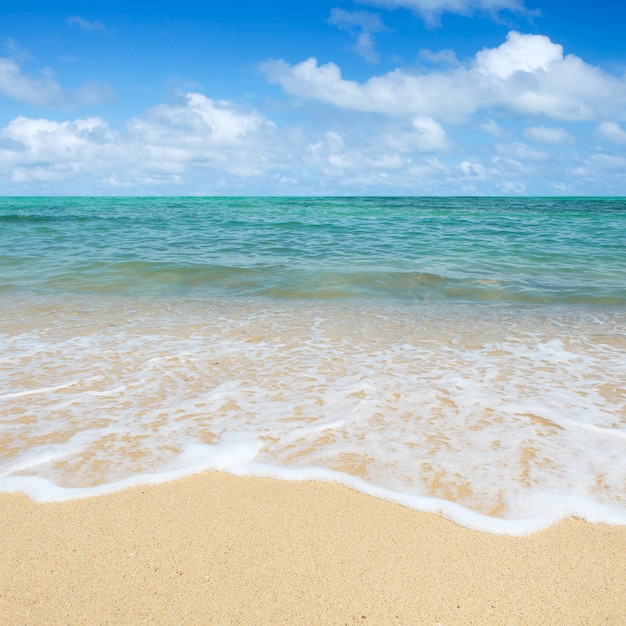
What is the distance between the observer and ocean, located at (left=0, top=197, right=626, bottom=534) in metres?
2.57

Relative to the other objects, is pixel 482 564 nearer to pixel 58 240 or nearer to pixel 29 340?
pixel 29 340

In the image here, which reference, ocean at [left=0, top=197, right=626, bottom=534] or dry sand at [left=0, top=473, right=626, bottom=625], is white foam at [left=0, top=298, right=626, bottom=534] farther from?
dry sand at [left=0, top=473, right=626, bottom=625]

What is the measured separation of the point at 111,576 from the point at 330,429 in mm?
1493

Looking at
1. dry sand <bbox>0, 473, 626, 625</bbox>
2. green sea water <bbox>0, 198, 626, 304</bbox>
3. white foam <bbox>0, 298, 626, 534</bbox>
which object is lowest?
dry sand <bbox>0, 473, 626, 625</bbox>

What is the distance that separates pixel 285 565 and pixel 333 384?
1.95 metres

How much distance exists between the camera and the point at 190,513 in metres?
2.26

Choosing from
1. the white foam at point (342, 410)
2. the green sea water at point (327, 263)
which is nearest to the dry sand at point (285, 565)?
the white foam at point (342, 410)

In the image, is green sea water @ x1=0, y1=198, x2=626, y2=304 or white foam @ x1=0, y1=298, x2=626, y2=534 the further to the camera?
green sea water @ x1=0, y1=198, x2=626, y2=304

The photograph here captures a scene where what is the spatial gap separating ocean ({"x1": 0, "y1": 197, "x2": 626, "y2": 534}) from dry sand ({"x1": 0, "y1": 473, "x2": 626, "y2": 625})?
0.54 feet

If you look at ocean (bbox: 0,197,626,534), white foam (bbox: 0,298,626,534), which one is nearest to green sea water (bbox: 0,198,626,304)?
ocean (bbox: 0,197,626,534)

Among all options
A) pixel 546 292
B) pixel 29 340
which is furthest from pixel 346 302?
pixel 29 340

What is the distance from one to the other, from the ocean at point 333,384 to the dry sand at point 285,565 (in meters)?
0.17

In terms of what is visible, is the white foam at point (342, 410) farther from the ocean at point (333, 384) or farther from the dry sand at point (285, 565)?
the dry sand at point (285, 565)

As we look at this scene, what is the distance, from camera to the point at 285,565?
1.94 meters
